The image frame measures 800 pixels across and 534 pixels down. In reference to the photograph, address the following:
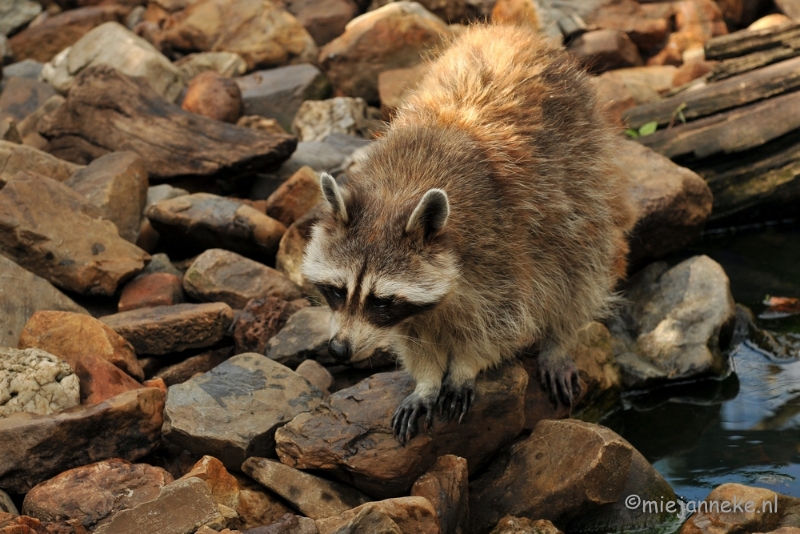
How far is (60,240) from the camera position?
4730mm

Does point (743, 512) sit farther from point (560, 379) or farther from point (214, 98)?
point (214, 98)

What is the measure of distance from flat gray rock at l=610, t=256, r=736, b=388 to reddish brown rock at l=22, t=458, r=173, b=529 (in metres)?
2.86

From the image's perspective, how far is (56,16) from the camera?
962cm

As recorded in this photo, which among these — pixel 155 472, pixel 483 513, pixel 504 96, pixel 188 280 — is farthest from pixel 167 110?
pixel 483 513

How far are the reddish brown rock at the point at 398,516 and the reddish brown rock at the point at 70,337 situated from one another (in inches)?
57.3

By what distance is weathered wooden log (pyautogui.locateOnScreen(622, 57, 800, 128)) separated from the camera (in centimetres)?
629

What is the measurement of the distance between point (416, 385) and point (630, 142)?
2933 mm

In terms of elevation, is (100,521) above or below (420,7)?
below

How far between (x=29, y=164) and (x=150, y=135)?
2.86 feet

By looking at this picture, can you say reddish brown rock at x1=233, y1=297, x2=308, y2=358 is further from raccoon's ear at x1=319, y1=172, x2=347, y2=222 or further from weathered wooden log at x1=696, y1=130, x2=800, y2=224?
weathered wooden log at x1=696, y1=130, x2=800, y2=224

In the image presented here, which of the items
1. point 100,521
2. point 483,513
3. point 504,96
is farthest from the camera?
point 504,96

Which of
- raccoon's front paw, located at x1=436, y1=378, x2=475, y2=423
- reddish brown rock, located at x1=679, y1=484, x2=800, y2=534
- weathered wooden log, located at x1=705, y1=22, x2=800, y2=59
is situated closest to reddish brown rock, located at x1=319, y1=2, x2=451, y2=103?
weathered wooden log, located at x1=705, y1=22, x2=800, y2=59

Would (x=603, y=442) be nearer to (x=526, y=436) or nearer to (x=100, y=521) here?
(x=526, y=436)

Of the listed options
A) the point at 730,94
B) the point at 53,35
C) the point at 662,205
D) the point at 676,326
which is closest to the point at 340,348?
the point at 676,326
